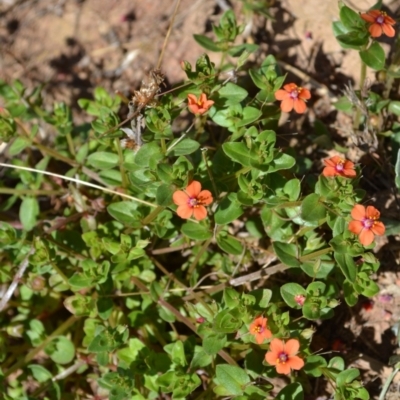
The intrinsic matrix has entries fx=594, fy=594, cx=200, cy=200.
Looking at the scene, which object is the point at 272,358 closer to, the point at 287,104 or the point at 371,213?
the point at 371,213

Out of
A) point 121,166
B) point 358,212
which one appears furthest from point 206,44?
point 358,212

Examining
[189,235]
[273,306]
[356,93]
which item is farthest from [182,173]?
[356,93]

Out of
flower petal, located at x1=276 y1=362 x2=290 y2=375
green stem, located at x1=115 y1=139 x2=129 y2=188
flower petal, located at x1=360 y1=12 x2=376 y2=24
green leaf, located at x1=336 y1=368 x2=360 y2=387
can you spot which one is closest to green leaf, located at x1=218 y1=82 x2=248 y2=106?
green stem, located at x1=115 y1=139 x2=129 y2=188

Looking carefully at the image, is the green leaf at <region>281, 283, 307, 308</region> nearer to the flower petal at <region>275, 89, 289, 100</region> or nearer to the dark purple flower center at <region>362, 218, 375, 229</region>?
the dark purple flower center at <region>362, 218, 375, 229</region>

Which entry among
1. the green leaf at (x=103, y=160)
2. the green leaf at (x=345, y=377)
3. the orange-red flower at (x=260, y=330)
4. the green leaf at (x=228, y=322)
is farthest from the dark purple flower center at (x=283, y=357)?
the green leaf at (x=103, y=160)

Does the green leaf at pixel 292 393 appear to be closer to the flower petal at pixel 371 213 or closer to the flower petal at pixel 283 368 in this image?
the flower petal at pixel 283 368

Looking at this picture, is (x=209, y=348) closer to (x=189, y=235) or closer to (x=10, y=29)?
(x=189, y=235)

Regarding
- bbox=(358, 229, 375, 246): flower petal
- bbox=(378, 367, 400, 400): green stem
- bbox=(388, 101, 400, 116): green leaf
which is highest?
bbox=(388, 101, 400, 116): green leaf
